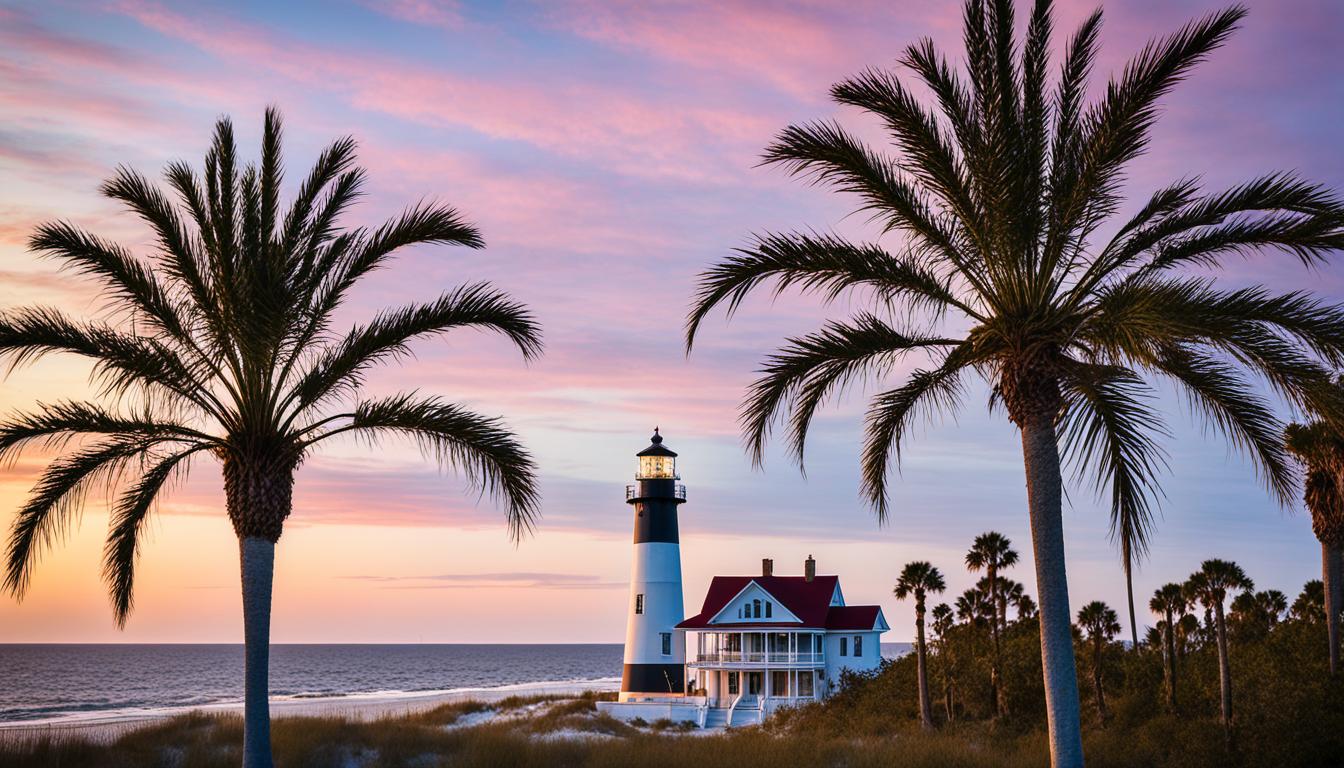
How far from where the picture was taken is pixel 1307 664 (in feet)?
89.1

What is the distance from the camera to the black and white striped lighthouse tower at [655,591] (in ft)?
164

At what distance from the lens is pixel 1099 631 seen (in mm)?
30656

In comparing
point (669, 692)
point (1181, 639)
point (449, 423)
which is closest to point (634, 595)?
point (669, 692)

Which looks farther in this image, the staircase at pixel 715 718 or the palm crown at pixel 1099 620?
the staircase at pixel 715 718

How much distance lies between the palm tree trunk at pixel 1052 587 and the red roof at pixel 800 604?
3611cm

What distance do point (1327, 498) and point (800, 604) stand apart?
79.7 ft

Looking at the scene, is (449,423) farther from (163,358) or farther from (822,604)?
(822,604)

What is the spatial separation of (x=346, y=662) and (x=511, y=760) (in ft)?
454

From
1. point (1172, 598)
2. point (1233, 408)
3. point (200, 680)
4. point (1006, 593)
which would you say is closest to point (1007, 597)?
point (1006, 593)

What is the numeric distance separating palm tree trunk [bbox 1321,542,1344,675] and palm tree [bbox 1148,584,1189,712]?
3270 mm

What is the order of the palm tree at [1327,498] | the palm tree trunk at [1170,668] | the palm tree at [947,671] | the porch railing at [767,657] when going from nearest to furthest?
the palm tree trunk at [1170,668], the palm tree at [1327,498], the palm tree at [947,671], the porch railing at [767,657]

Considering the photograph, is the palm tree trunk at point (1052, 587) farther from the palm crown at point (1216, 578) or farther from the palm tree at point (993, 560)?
the palm tree at point (993, 560)

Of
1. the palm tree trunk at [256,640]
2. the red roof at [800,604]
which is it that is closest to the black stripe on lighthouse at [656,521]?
the red roof at [800,604]

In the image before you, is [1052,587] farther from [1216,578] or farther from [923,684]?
[923,684]
